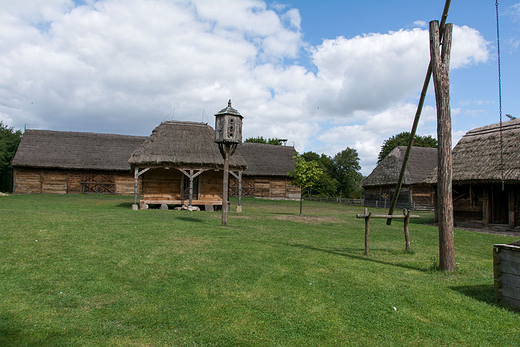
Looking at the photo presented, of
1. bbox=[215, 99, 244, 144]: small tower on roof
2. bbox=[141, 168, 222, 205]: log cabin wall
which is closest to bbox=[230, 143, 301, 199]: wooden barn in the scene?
bbox=[141, 168, 222, 205]: log cabin wall

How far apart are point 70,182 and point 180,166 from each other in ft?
59.6

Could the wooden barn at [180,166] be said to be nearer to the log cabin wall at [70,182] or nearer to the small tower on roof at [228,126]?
the small tower on roof at [228,126]

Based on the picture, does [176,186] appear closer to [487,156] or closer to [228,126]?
[228,126]

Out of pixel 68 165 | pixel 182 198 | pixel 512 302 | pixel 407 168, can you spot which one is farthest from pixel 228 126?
pixel 68 165

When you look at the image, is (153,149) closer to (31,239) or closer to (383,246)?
(31,239)

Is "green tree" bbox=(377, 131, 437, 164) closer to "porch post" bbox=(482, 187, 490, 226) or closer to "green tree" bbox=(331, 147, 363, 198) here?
"green tree" bbox=(331, 147, 363, 198)

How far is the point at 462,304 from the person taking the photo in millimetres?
4902

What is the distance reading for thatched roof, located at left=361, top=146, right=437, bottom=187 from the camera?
102 feet

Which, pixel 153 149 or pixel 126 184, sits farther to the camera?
pixel 126 184

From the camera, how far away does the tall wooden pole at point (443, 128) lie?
6680 mm

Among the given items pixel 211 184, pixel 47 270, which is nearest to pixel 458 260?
pixel 47 270

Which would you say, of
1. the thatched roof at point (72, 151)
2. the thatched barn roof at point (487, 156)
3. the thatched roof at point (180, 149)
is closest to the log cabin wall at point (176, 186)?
the thatched roof at point (180, 149)

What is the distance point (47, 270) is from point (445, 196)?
7.19 m

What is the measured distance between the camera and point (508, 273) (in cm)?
477
